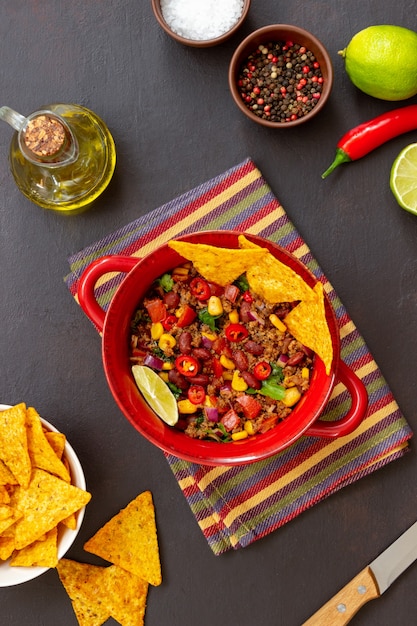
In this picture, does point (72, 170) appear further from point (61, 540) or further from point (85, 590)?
point (85, 590)

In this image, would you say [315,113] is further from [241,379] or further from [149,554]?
[149,554]

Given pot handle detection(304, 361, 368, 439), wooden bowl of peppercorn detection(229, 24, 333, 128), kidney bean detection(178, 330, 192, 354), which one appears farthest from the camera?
wooden bowl of peppercorn detection(229, 24, 333, 128)

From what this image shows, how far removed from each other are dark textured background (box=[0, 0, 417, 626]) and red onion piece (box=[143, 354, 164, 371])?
0.47 metres

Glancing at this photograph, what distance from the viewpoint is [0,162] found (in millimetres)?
3078

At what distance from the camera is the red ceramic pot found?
2.55 meters

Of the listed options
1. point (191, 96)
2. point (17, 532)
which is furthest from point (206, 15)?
point (17, 532)

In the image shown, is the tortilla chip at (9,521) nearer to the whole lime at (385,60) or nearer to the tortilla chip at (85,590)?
the tortilla chip at (85,590)

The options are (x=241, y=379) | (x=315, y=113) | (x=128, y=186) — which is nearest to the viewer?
(x=241, y=379)

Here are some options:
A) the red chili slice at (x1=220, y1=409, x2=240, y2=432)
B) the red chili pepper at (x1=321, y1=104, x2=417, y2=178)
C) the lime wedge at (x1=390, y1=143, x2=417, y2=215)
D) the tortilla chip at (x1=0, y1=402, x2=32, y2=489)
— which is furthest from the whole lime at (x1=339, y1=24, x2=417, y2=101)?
the tortilla chip at (x1=0, y1=402, x2=32, y2=489)

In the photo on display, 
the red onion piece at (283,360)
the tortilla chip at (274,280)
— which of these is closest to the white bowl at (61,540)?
the red onion piece at (283,360)

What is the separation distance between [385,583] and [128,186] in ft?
6.65

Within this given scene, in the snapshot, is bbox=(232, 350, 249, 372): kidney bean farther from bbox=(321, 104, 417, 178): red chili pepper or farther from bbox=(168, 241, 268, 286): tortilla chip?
bbox=(321, 104, 417, 178): red chili pepper

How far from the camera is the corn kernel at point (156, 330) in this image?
107 inches

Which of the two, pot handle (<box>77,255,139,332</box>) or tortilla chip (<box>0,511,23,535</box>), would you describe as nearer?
pot handle (<box>77,255,139,332</box>)
